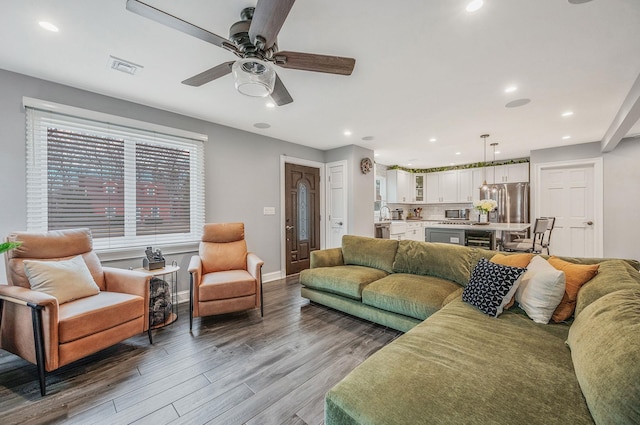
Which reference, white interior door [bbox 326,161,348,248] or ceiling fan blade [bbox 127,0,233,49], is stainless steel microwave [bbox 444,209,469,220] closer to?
white interior door [bbox 326,161,348,248]

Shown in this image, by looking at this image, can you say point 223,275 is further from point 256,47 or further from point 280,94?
point 256,47

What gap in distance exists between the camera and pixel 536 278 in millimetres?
1784

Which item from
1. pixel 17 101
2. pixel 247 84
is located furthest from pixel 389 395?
pixel 17 101

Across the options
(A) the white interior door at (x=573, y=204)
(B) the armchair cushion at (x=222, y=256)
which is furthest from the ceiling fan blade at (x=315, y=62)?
(A) the white interior door at (x=573, y=204)

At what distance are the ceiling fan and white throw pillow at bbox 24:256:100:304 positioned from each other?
6.26 ft

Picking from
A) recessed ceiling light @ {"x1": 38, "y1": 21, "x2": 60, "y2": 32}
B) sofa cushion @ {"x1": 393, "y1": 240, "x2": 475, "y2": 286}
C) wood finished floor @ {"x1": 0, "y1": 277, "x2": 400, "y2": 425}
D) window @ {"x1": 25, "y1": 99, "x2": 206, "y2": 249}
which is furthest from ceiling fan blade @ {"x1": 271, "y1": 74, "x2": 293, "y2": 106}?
wood finished floor @ {"x1": 0, "y1": 277, "x2": 400, "y2": 425}

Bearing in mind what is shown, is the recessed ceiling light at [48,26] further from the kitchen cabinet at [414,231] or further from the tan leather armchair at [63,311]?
the kitchen cabinet at [414,231]

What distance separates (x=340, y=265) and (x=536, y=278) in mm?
2133

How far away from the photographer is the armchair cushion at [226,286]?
262 cm

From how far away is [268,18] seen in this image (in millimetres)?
1371

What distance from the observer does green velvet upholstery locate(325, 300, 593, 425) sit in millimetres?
933

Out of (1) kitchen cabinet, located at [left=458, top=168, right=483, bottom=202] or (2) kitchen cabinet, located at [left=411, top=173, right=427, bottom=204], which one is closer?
(1) kitchen cabinet, located at [left=458, top=168, right=483, bottom=202]

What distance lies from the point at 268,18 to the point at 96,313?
91.4 inches

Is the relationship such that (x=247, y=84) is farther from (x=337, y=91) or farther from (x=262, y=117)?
(x=262, y=117)
